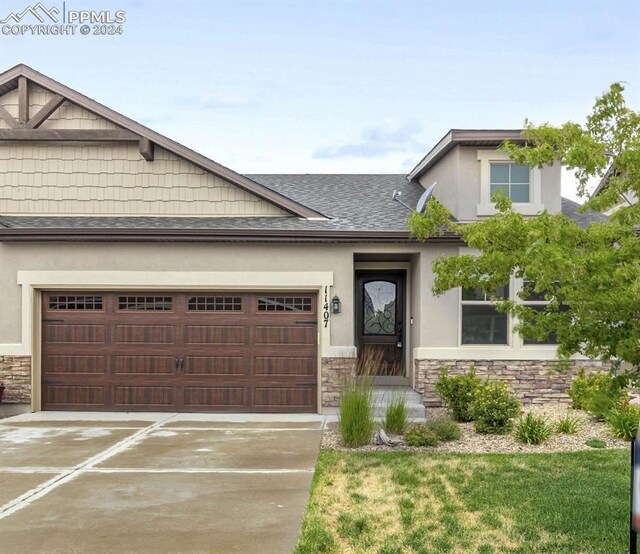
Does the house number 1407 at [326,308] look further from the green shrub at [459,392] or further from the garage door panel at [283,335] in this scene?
the green shrub at [459,392]

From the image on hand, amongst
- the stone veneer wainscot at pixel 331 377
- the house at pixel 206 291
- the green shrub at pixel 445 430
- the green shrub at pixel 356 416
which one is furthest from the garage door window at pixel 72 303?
the green shrub at pixel 445 430

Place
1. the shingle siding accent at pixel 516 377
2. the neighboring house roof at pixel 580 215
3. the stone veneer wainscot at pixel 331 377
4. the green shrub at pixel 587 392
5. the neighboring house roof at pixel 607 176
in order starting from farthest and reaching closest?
the neighboring house roof at pixel 580 215, the shingle siding accent at pixel 516 377, the stone veneer wainscot at pixel 331 377, the green shrub at pixel 587 392, the neighboring house roof at pixel 607 176

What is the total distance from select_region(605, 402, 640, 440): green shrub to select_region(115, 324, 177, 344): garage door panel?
783 centimetres

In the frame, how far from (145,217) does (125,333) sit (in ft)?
7.61

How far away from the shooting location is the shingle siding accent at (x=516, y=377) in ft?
44.7

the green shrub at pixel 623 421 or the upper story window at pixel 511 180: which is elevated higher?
the upper story window at pixel 511 180

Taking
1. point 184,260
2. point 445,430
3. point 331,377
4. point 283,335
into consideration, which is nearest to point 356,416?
point 445,430

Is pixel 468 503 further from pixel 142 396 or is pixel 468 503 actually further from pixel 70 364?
pixel 70 364

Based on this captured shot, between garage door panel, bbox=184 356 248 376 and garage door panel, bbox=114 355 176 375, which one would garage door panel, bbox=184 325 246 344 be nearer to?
garage door panel, bbox=184 356 248 376

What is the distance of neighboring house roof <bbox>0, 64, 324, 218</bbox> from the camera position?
1380cm

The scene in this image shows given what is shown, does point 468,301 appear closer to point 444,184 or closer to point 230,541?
point 444,184

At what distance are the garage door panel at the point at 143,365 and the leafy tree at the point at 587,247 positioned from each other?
306 inches

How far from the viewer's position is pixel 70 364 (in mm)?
13781

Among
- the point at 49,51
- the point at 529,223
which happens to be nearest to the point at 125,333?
the point at 49,51
